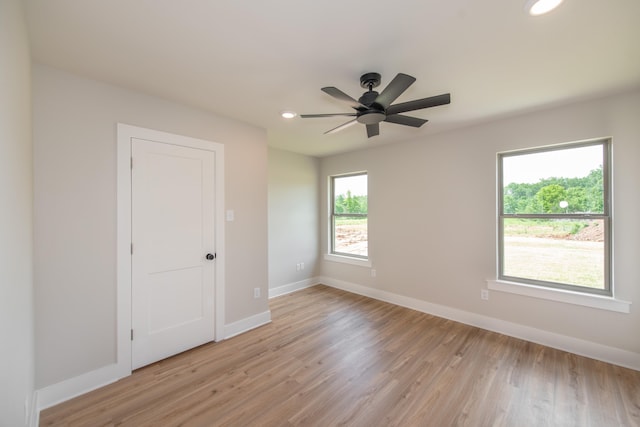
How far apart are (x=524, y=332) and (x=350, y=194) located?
10.1 ft

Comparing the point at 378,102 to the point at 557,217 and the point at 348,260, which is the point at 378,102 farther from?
the point at 348,260

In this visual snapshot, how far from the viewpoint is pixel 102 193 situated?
2.18 m

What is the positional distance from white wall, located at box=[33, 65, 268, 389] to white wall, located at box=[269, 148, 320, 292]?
212 cm

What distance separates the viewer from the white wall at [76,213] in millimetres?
1919

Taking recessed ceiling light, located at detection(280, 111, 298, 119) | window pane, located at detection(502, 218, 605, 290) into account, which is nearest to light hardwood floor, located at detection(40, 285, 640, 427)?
window pane, located at detection(502, 218, 605, 290)

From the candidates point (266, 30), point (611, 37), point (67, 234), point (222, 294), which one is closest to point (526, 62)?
point (611, 37)

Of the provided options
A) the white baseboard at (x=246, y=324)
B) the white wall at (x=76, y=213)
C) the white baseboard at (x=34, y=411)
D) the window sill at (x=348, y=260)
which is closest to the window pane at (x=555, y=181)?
the window sill at (x=348, y=260)

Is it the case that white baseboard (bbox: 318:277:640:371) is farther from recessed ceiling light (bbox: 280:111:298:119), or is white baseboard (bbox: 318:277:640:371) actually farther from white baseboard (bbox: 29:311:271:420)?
white baseboard (bbox: 29:311:271:420)

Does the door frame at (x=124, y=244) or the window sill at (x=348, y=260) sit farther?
the window sill at (x=348, y=260)

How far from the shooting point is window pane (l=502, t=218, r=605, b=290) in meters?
2.65

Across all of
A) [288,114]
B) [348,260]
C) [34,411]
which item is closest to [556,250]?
[348,260]

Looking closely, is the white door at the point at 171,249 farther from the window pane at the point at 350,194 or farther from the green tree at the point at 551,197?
the green tree at the point at 551,197

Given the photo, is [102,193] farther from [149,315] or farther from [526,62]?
[526,62]

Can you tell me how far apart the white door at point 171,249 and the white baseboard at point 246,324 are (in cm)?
19
